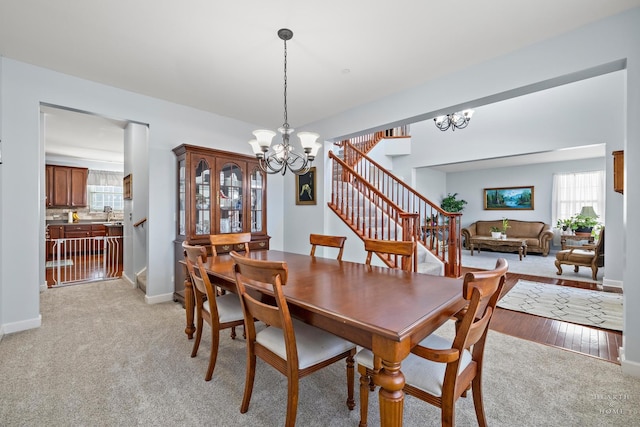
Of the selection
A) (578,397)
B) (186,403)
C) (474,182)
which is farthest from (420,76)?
(474,182)

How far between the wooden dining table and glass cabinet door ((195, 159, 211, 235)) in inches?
64.5

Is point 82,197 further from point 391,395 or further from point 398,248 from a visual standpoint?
point 391,395

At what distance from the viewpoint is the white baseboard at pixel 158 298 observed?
11.6ft

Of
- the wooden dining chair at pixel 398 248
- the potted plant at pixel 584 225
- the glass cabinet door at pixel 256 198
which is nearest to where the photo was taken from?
the wooden dining chair at pixel 398 248

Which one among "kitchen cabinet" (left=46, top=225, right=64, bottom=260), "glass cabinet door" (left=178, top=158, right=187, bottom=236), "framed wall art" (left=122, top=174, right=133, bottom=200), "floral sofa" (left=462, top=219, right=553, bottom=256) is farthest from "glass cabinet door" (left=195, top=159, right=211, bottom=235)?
"floral sofa" (left=462, top=219, right=553, bottom=256)

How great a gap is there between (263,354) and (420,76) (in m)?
2.92

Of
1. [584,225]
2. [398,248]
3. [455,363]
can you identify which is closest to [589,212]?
[584,225]

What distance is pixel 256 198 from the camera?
13.8 feet

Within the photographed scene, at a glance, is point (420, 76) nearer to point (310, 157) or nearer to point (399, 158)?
point (310, 157)

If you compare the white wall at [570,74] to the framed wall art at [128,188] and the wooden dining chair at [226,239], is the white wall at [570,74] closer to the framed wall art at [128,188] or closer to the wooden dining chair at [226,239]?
the wooden dining chair at [226,239]

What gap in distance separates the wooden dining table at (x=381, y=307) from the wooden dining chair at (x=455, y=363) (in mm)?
115

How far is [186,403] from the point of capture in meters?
1.71

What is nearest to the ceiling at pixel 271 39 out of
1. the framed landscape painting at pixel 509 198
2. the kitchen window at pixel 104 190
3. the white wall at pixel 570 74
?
the white wall at pixel 570 74

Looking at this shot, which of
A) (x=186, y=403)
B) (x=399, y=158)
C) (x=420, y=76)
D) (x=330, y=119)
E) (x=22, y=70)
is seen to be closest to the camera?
(x=186, y=403)
